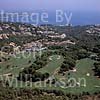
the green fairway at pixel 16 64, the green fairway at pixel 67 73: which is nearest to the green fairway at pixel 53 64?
the green fairway at pixel 67 73

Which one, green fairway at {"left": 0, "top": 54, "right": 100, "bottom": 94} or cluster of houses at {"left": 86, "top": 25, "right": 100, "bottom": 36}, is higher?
cluster of houses at {"left": 86, "top": 25, "right": 100, "bottom": 36}

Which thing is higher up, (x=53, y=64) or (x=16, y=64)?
(x=53, y=64)

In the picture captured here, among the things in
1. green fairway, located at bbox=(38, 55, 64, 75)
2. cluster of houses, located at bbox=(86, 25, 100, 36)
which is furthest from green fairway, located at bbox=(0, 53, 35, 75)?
cluster of houses, located at bbox=(86, 25, 100, 36)

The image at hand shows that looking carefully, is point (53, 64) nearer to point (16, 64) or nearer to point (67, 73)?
point (67, 73)

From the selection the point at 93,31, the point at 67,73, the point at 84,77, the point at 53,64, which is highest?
the point at 93,31

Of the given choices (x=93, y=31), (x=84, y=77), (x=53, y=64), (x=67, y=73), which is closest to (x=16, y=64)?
(x=53, y=64)

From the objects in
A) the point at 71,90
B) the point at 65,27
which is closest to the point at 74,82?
the point at 71,90

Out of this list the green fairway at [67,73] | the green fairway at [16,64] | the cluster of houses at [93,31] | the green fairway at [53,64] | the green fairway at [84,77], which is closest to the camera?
the green fairway at [84,77]

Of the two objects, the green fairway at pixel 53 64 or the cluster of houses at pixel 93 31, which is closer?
the green fairway at pixel 53 64

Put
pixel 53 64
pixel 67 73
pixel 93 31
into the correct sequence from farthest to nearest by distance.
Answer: pixel 93 31 < pixel 53 64 < pixel 67 73

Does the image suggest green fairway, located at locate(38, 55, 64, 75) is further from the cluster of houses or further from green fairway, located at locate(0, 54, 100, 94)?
the cluster of houses

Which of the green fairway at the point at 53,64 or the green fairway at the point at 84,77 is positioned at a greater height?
the green fairway at the point at 53,64

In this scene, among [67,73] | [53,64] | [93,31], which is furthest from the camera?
[93,31]

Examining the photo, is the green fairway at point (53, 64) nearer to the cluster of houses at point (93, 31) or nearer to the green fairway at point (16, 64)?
the green fairway at point (16, 64)
